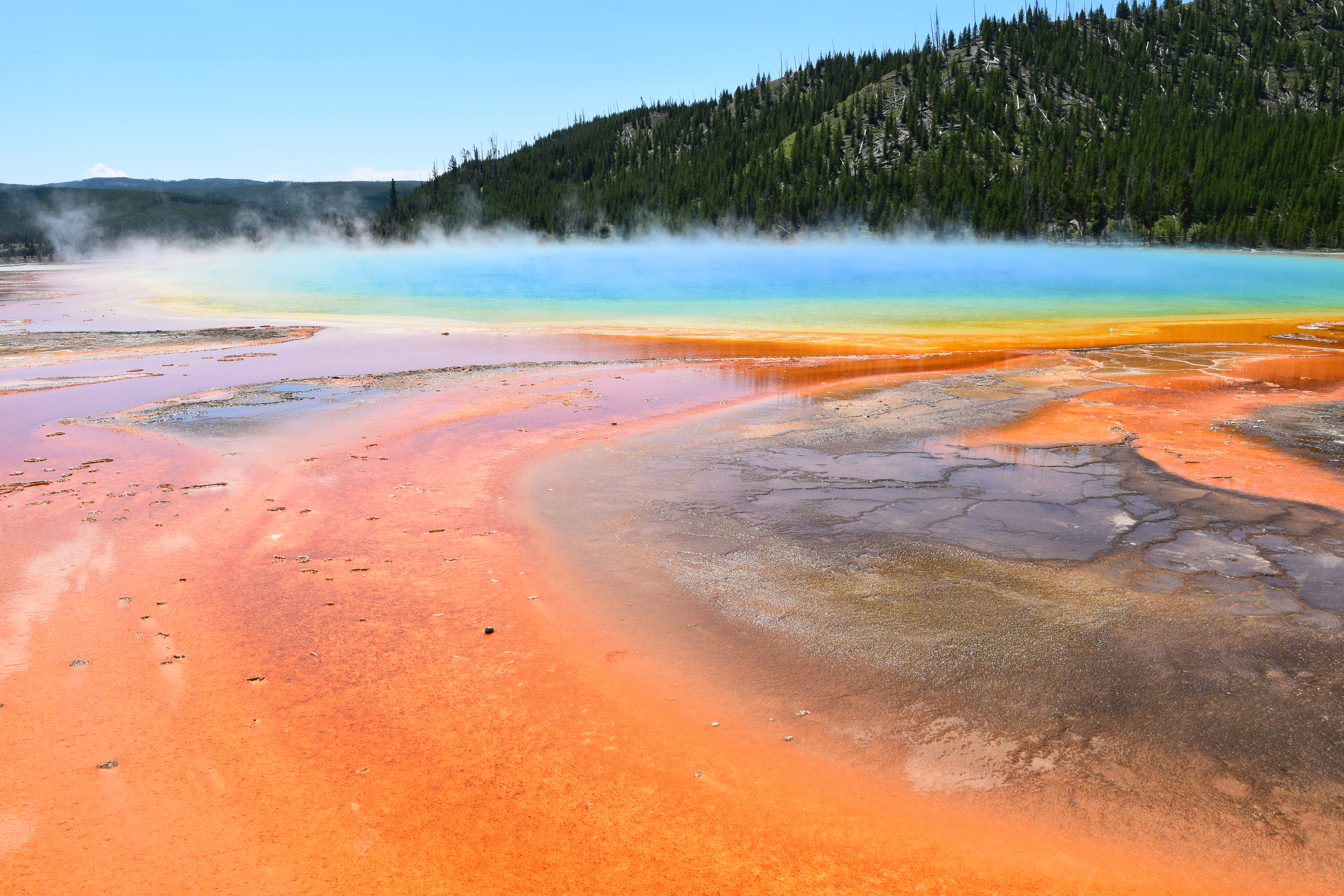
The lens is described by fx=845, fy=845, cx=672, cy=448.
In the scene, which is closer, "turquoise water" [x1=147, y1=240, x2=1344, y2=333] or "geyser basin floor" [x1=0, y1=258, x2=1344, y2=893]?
"geyser basin floor" [x1=0, y1=258, x2=1344, y2=893]

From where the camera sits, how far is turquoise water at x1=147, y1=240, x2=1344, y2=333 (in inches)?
1104

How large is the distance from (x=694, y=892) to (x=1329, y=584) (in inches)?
197

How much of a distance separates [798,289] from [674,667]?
38386mm

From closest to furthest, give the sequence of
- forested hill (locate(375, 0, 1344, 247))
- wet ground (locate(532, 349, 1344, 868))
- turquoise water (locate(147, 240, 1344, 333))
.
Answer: wet ground (locate(532, 349, 1344, 868)) < turquoise water (locate(147, 240, 1344, 333)) < forested hill (locate(375, 0, 1344, 247))

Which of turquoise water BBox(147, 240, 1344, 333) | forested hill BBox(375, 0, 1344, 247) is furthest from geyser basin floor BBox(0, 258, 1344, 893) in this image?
forested hill BBox(375, 0, 1344, 247)

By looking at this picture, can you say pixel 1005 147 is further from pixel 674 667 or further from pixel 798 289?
pixel 674 667

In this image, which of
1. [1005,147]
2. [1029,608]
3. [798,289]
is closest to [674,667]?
[1029,608]

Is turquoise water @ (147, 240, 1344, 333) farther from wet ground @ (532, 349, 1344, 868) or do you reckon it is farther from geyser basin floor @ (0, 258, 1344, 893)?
geyser basin floor @ (0, 258, 1344, 893)

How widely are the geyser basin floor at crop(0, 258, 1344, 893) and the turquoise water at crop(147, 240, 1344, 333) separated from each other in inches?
647

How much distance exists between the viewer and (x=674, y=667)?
15.9 ft

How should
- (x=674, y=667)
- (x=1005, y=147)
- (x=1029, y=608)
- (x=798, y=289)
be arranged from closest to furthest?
(x=674, y=667) < (x=1029, y=608) < (x=798, y=289) < (x=1005, y=147)

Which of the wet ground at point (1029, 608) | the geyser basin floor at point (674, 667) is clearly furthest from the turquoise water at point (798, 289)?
the geyser basin floor at point (674, 667)

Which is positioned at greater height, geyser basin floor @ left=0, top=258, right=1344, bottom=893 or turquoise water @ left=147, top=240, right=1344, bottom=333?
turquoise water @ left=147, top=240, right=1344, bottom=333

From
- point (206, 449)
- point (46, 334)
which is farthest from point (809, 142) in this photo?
point (206, 449)
